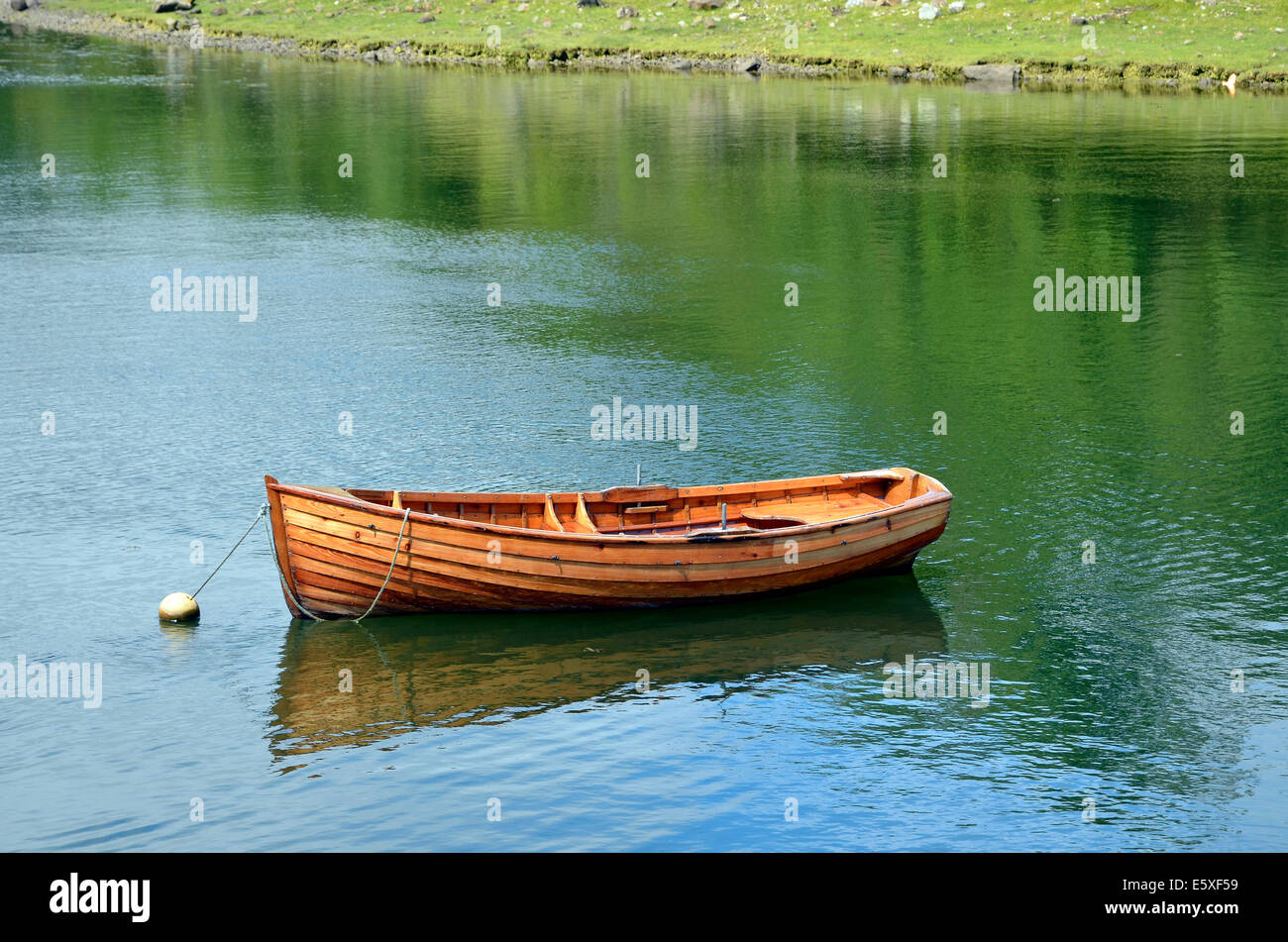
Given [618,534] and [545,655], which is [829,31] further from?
[545,655]

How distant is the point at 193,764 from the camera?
23.3 m

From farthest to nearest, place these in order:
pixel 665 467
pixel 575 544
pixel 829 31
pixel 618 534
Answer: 1. pixel 829 31
2. pixel 665 467
3. pixel 618 534
4. pixel 575 544

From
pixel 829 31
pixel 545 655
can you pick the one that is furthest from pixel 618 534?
pixel 829 31

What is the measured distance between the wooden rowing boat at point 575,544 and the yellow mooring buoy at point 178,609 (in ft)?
6.51

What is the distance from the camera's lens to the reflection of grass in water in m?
112

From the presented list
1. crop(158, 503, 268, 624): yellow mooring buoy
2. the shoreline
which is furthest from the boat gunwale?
the shoreline

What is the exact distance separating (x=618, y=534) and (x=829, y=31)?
105677mm

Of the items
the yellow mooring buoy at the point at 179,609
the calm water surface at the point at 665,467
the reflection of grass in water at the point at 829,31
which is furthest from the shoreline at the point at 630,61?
the yellow mooring buoy at the point at 179,609

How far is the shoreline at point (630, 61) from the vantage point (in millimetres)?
108062

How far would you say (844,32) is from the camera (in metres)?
125

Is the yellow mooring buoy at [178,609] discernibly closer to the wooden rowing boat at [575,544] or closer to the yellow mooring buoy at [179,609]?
the yellow mooring buoy at [179,609]
